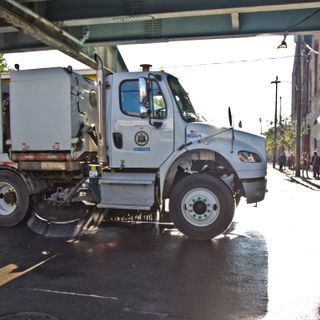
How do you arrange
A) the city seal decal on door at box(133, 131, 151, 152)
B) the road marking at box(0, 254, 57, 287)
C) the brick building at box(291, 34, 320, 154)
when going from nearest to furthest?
the road marking at box(0, 254, 57, 287), the city seal decal on door at box(133, 131, 151, 152), the brick building at box(291, 34, 320, 154)

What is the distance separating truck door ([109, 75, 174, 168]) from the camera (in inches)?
318

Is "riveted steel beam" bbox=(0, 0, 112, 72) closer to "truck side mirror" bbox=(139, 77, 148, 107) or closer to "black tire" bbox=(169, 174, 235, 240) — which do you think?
"truck side mirror" bbox=(139, 77, 148, 107)

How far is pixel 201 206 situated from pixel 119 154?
→ 1.90 m

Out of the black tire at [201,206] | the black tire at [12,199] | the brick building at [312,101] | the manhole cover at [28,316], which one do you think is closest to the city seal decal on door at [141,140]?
the black tire at [201,206]

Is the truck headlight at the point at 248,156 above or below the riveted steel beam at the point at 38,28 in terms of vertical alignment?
below

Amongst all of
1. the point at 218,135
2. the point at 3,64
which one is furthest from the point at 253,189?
the point at 3,64

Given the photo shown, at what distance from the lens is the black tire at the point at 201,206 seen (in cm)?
767

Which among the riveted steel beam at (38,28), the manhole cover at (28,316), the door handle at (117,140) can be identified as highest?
the riveted steel beam at (38,28)

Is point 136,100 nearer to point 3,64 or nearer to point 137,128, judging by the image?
point 137,128

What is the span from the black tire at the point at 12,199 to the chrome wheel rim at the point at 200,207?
3.43 meters

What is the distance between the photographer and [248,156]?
7.85 m

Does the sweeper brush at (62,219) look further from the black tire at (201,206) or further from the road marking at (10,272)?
the road marking at (10,272)

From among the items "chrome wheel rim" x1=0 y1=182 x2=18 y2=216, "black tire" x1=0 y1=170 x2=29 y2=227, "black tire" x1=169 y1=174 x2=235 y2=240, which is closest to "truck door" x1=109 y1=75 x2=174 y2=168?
"black tire" x1=169 y1=174 x2=235 y2=240

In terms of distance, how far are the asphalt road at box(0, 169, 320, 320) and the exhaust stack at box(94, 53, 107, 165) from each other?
1.58m
